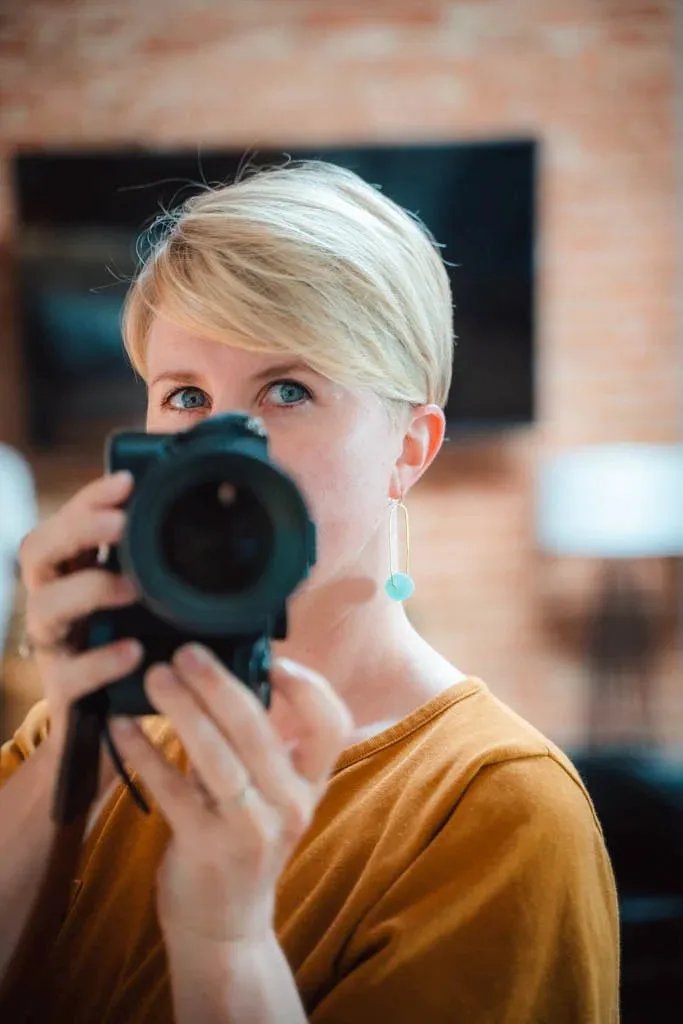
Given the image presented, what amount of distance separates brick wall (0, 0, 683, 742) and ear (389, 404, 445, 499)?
0.30 metres

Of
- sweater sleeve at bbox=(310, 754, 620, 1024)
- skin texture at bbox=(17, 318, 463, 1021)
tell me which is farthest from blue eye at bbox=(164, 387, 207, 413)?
sweater sleeve at bbox=(310, 754, 620, 1024)

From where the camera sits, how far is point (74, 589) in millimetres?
324

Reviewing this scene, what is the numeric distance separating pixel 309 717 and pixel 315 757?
16mm

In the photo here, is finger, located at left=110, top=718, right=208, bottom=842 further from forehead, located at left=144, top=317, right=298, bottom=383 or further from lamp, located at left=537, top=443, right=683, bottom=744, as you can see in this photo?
lamp, located at left=537, top=443, right=683, bottom=744

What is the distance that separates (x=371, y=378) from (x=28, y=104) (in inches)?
14.7

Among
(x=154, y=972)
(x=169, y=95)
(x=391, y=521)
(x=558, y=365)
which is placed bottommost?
(x=154, y=972)

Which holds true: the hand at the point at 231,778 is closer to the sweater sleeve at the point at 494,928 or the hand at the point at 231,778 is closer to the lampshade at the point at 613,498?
the sweater sleeve at the point at 494,928

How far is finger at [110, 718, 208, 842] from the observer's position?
1.07 feet

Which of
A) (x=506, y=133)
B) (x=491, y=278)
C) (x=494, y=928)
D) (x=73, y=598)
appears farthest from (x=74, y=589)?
(x=506, y=133)

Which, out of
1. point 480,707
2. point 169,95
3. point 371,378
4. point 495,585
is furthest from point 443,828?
point 169,95

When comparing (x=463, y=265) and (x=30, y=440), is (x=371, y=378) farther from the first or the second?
(x=30, y=440)

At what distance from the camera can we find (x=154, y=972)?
1.25 feet

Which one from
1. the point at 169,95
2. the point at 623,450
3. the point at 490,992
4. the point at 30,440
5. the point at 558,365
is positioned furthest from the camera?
the point at 623,450

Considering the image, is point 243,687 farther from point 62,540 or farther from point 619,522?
point 619,522
